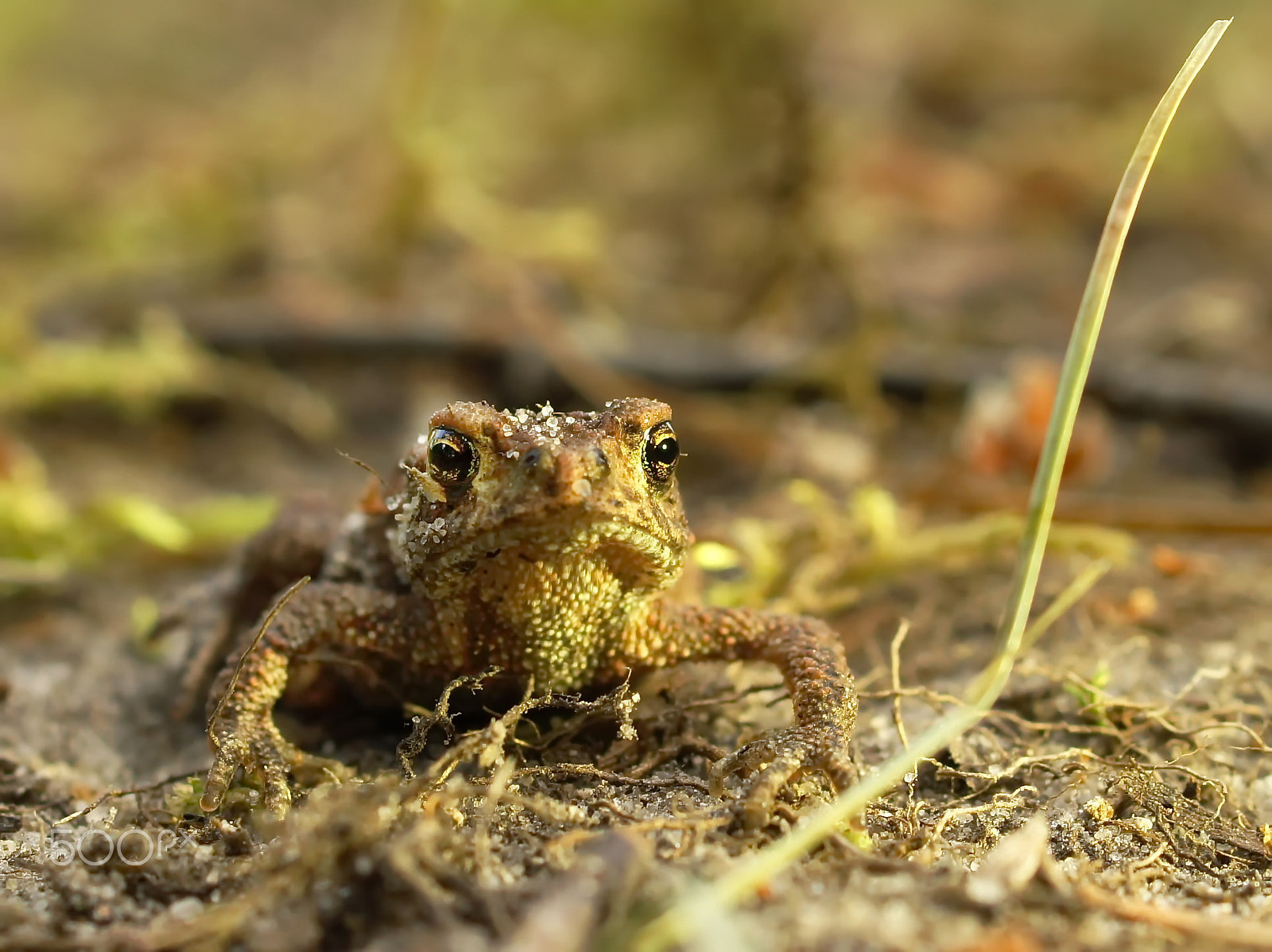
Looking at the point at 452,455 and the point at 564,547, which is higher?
the point at 452,455

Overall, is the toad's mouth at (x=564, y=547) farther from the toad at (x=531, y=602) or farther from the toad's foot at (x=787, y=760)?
the toad's foot at (x=787, y=760)

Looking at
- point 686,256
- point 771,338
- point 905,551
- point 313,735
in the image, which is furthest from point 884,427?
point 313,735

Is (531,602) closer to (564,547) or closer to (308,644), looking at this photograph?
(564,547)

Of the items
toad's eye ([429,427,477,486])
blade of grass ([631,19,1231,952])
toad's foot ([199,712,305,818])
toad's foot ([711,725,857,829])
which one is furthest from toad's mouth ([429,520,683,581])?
blade of grass ([631,19,1231,952])

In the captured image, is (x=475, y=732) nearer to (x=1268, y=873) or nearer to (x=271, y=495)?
(x=1268, y=873)

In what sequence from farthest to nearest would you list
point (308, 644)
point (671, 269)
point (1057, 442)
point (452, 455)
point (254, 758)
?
point (671, 269)
point (308, 644)
point (254, 758)
point (452, 455)
point (1057, 442)

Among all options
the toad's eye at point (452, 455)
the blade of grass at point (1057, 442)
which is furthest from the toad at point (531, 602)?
the blade of grass at point (1057, 442)

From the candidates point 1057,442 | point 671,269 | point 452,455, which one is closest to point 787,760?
point 1057,442
